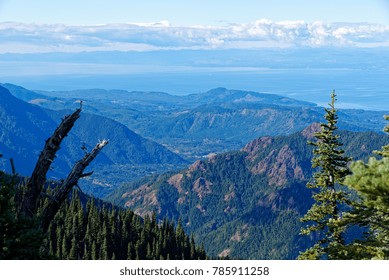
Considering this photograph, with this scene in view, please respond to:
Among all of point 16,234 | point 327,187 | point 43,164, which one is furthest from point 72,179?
point 327,187

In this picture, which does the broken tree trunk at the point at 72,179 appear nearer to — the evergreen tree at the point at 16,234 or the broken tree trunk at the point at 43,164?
the broken tree trunk at the point at 43,164

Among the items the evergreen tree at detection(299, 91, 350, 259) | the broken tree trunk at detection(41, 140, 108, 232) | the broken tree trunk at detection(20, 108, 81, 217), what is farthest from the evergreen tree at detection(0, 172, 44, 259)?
the evergreen tree at detection(299, 91, 350, 259)

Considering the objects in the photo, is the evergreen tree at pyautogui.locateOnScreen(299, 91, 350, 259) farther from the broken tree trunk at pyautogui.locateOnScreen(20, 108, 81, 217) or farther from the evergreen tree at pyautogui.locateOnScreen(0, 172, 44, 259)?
the broken tree trunk at pyautogui.locateOnScreen(20, 108, 81, 217)

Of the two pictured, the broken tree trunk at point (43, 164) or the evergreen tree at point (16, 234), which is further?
the broken tree trunk at point (43, 164)

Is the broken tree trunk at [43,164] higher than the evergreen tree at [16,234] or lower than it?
higher

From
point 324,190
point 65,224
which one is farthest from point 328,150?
point 65,224

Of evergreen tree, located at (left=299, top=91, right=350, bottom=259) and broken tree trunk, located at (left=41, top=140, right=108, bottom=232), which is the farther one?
evergreen tree, located at (left=299, top=91, right=350, bottom=259)

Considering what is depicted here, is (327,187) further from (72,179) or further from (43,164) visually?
(43,164)

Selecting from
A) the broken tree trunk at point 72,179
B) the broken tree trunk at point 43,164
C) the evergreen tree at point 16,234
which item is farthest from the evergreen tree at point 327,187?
the broken tree trunk at point 43,164
